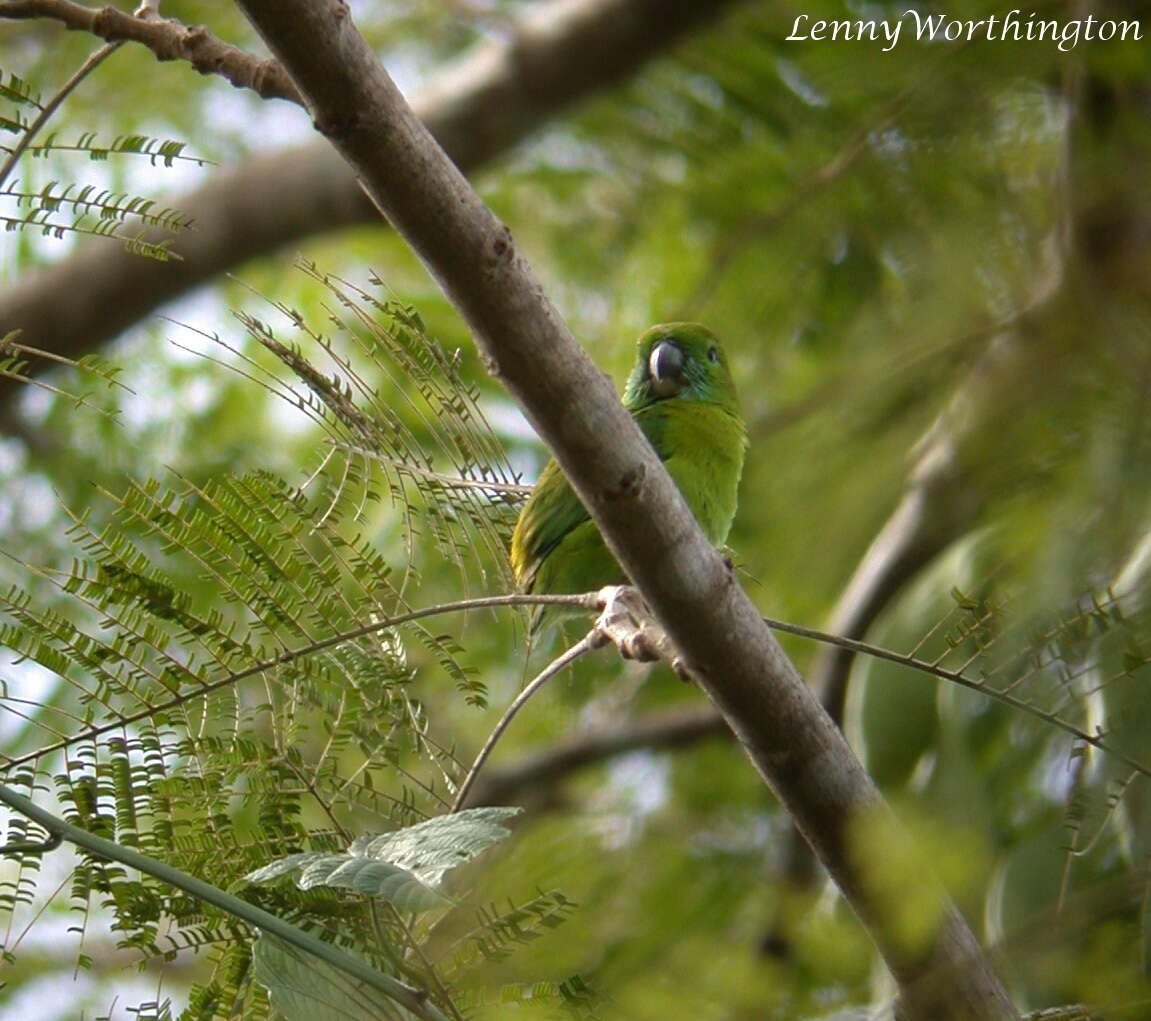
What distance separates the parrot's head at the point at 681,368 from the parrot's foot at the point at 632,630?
1302 mm

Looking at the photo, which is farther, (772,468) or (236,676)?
(772,468)

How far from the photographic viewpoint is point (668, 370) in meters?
3.10

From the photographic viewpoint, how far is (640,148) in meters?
4.62

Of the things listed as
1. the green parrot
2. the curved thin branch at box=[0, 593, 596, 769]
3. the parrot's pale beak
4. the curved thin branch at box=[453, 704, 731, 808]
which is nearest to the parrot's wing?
the green parrot

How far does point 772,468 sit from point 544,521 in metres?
0.77

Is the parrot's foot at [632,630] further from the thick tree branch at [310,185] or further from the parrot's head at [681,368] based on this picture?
the thick tree branch at [310,185]

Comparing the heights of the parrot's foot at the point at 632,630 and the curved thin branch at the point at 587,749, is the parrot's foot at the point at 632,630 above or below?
below

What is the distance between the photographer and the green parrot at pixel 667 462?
2648 mm

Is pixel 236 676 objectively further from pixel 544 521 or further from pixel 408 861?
pixel 544 521

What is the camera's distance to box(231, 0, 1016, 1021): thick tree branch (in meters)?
1.30

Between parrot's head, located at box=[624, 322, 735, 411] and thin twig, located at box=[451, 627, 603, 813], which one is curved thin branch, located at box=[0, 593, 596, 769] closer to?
thin twig, located at box=[451, 627, 603, 813]
